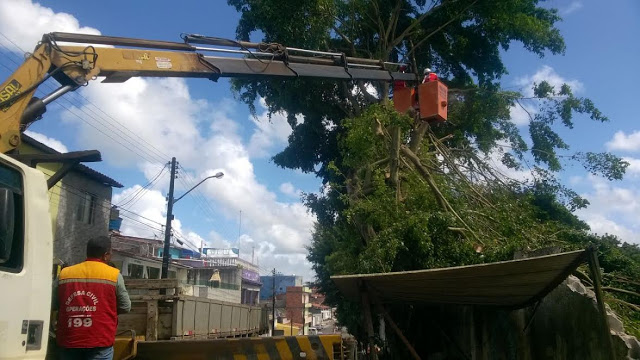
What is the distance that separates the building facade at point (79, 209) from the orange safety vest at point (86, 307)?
62.9 feet

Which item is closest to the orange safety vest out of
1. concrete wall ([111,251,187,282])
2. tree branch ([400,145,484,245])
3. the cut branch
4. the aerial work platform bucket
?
tree branch ([400,145,484,245])

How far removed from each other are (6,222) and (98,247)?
2.66 ft

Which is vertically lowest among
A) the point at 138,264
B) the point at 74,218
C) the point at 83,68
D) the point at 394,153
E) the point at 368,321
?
the point at 368,321

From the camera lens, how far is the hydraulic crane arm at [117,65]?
5.41m

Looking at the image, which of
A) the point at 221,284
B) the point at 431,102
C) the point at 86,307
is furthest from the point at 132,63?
the point at 221,284

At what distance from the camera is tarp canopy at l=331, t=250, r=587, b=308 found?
5449mm

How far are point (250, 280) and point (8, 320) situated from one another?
59389mm

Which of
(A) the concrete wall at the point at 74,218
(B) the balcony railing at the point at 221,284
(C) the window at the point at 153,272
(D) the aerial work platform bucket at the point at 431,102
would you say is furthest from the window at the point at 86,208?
(B) the balcony railing at the point at 221,284

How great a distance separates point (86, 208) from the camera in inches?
948

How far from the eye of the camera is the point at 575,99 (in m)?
17.0

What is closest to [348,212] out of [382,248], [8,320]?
[382,248]

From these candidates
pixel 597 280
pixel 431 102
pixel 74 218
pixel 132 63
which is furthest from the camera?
pixel 74 218

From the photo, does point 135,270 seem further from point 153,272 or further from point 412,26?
point 412,26

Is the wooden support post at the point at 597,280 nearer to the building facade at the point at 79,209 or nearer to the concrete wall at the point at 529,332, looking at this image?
the concrete wall at the point at 529,332
